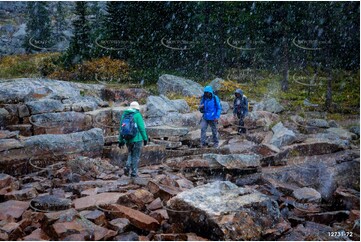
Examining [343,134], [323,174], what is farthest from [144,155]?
[343,134]

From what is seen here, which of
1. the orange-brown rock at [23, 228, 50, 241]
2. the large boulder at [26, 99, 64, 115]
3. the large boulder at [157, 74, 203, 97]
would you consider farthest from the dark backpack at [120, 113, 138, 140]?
the large boulder at [157, 74, 203, 97]

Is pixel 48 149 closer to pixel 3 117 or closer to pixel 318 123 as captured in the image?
pixel 3 117

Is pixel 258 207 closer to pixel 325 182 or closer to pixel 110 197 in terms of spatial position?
pixel 110 197

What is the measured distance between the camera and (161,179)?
869cm

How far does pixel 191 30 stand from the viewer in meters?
29.5

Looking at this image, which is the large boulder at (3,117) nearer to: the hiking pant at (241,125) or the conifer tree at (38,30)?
the hiking pant at (241,125)

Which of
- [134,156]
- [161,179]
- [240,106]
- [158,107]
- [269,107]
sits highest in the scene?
[240,106]

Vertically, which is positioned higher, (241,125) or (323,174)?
(241,125)

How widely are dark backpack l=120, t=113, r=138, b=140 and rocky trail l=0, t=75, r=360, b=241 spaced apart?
3.84 ft

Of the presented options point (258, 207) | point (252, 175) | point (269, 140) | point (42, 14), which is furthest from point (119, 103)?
point (42, 14)

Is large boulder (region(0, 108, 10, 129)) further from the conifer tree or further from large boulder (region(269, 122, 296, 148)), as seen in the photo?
the conifer tree

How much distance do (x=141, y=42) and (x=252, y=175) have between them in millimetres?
20805

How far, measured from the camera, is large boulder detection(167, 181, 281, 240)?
5.96 m

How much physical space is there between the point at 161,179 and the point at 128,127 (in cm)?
160
